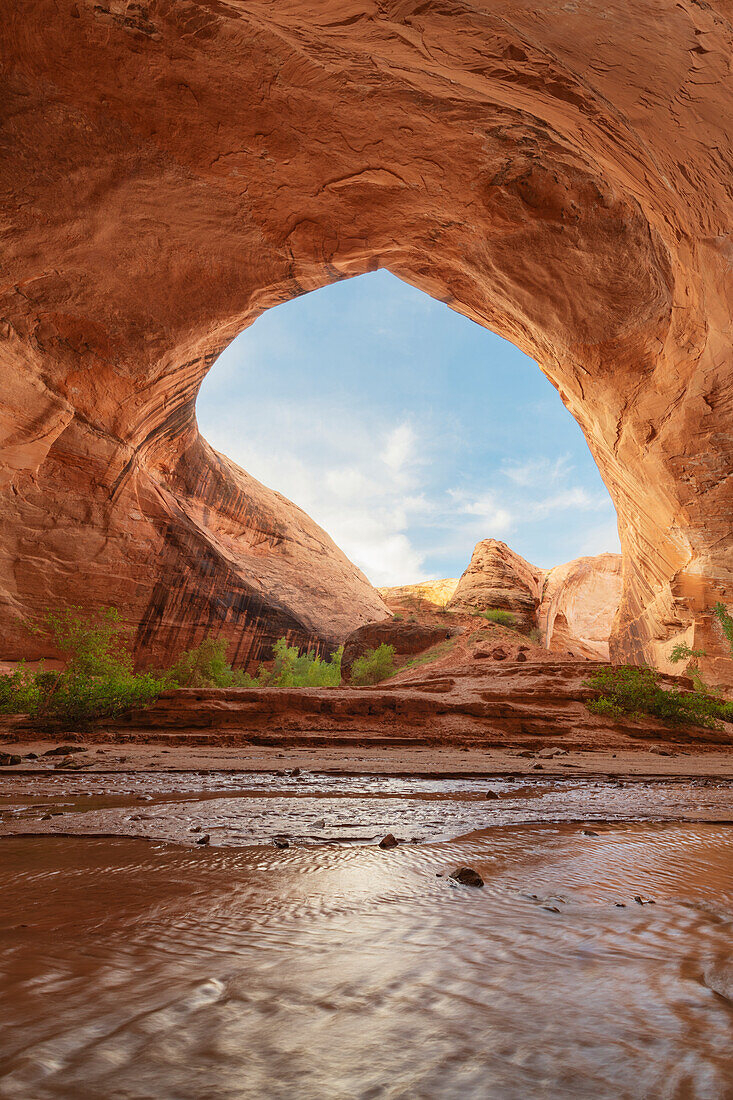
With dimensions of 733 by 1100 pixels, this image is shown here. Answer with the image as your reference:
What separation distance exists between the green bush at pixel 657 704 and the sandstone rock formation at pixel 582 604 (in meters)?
25.5

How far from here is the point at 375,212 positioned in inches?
433

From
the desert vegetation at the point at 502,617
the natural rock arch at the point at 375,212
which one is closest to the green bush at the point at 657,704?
the natural rock arch at the point at 375,212

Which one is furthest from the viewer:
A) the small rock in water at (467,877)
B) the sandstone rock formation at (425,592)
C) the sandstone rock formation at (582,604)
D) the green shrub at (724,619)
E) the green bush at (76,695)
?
the sandstone rock formation at (425,592)

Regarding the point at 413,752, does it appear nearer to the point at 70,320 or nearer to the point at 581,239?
the point at 581,239

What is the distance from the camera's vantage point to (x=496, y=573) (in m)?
33.5

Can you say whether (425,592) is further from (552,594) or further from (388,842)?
(388,842)

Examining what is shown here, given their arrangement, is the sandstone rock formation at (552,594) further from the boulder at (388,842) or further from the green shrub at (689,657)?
the boulder at (388,842)

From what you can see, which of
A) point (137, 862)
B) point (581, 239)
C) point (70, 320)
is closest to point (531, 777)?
point (137, 862)

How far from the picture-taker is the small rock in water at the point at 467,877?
155 cm

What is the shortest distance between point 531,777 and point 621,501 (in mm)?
14148

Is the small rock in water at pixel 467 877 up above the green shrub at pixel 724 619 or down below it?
below

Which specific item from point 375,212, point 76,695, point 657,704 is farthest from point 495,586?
point 76,695

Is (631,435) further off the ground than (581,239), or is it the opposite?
(581,239)

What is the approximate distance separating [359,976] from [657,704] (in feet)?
36.8
